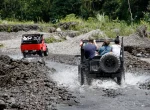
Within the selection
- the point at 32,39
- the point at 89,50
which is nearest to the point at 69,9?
the point at 32,39

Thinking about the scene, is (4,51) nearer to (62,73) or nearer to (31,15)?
(62,73)

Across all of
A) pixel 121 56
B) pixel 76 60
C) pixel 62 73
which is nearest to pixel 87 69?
pixel 121 56

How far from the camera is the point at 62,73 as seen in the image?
938 inches

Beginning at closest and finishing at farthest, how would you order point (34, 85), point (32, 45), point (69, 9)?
point (34, 85)
point (32, 45)
point (69, 9)

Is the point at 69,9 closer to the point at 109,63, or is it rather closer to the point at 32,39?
the point at 32,39

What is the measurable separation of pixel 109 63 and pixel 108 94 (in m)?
1.28

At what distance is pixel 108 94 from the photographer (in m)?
17.1

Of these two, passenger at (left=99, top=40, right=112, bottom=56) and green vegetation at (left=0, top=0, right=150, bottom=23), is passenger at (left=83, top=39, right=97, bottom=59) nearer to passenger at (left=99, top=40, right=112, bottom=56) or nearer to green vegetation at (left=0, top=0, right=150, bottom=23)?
passenger at (left=99, top=40, right=112, bottom=56)

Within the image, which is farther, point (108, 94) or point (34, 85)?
point (34, 85)

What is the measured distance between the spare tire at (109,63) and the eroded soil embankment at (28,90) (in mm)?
1814

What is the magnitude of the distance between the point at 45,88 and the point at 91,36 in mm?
20005

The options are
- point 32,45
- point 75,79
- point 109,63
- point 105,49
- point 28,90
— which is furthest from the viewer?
point 32,45

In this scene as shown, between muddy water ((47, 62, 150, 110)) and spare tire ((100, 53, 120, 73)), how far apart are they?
87 cm

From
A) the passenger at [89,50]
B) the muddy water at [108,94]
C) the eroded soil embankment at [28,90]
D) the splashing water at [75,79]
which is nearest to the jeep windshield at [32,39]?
the splashing water at [75,79]
